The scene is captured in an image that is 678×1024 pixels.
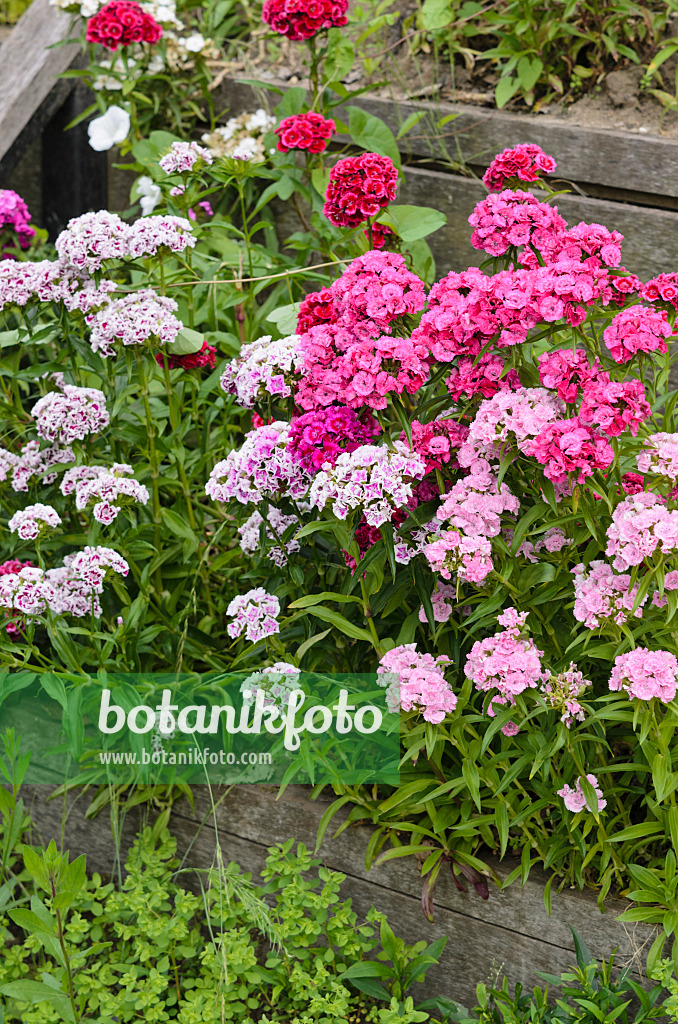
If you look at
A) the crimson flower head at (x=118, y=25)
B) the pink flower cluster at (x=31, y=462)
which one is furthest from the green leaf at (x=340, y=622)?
the crimson flower head at (x=118, y=25)

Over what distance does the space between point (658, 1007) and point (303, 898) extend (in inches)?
26.5

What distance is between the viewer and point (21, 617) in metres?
1.94

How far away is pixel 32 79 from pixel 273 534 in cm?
225

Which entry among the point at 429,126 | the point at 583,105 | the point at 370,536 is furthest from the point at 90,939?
the point at 583,105

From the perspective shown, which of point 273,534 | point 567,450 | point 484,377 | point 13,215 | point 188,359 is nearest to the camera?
point 567,450

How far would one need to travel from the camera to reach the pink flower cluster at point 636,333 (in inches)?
57.4

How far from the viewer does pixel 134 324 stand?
74.7 inches

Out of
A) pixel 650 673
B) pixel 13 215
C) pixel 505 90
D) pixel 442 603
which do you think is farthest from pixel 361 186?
pixel 505 90

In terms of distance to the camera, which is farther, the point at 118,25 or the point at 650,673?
the point at 118,25

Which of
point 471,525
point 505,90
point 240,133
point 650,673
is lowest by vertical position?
point 650,673

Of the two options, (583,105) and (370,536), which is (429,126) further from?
(370,536)

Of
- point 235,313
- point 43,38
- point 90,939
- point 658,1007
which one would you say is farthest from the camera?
point 43,38

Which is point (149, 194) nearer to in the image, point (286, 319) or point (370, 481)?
point (286, 319)

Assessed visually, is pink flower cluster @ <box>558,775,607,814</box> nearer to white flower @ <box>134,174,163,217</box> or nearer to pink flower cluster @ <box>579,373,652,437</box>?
pink flower cluster @ <box>579,373,652,437</box>
